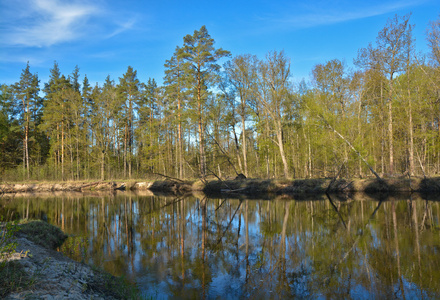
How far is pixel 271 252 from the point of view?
294 inches

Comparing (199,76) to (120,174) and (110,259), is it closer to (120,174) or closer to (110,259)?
(120,174)

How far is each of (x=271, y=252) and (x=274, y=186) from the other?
17205 millimetres

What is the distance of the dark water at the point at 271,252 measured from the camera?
17.1 feet

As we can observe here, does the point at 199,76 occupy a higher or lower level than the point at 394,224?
higher

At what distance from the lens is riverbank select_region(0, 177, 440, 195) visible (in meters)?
21.0

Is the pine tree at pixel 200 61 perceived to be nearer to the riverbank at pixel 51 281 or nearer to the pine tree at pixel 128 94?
the pine tree at pixel 128 94

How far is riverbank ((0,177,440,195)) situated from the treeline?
1.59 meters

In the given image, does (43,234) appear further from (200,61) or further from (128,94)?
(128,94)

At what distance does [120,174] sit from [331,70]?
30218 mm

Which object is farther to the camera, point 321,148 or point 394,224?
point 321,148

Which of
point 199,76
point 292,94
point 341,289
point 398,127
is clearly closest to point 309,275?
point 341,289

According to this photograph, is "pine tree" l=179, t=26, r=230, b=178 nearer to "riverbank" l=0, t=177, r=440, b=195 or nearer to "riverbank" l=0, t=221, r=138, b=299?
"riverbank" l=0, t=177, r=440, b=195

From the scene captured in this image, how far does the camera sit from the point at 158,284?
5.52m

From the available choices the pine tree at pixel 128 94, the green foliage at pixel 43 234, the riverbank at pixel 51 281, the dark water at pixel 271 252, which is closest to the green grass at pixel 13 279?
the riverbank at pixel 51 281
